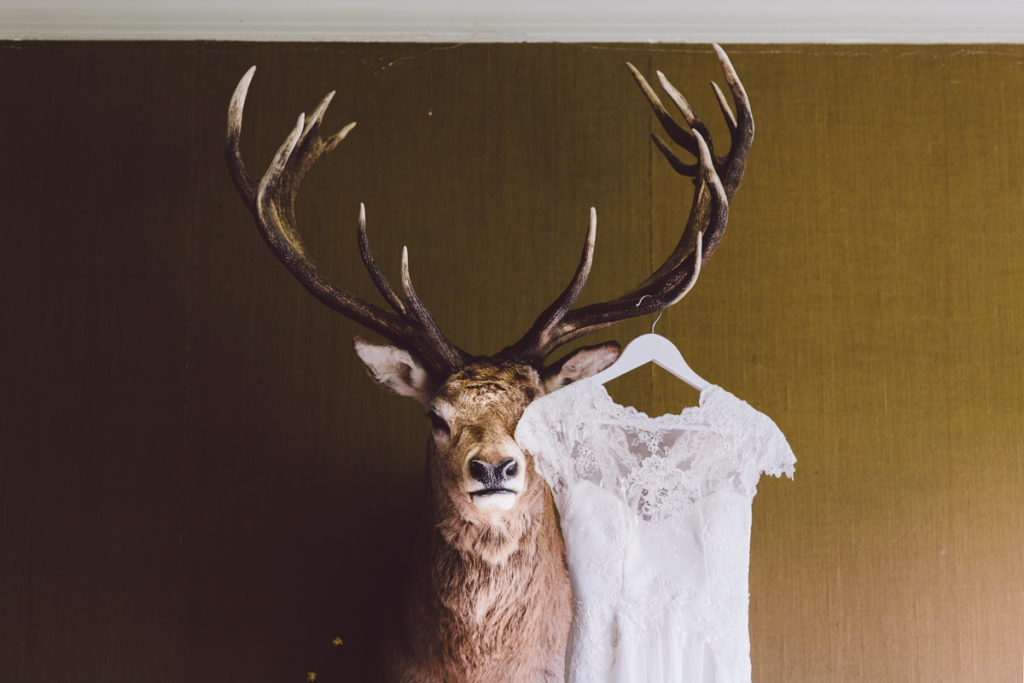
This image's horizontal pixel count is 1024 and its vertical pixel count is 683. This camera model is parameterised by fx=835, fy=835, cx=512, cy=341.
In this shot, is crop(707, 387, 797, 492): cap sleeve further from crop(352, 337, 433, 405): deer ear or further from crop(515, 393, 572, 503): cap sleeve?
crop(352, 337, 433, 405): deer ear

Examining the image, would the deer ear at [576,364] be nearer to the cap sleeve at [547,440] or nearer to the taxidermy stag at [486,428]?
the taxidermy stag at [486,428]

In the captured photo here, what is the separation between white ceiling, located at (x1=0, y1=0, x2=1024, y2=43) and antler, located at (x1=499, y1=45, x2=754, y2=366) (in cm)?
69

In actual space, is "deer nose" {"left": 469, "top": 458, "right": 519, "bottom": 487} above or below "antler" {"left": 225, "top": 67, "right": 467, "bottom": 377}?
below

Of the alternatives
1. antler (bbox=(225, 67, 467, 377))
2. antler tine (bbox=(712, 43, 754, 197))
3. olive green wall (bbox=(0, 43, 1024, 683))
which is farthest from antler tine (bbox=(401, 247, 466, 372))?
antler tine (bbox=(712, 43, 754, 197))

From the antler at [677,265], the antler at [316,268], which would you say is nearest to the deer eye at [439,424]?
the antler at [316,268]

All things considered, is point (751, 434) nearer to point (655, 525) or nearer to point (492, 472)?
point (655, 525)

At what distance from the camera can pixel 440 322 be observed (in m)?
2.72

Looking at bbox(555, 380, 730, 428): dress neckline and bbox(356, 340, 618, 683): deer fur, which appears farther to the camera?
bbox(356, 340, 618, 683): deer fur

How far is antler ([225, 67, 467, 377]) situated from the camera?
2.08 m

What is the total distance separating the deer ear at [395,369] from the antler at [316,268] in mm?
30

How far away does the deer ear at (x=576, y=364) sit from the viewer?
210 centimetres

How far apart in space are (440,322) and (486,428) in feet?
2.92

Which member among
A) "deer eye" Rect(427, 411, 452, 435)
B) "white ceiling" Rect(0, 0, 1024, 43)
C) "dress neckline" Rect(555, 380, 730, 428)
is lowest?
"deer eye" Rect(427, 411, 452, 435)

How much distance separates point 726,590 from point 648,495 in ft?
0.82
